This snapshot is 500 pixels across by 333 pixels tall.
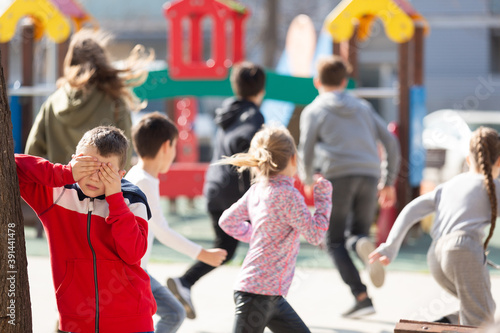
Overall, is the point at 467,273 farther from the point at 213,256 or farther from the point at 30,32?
the point at 30,32

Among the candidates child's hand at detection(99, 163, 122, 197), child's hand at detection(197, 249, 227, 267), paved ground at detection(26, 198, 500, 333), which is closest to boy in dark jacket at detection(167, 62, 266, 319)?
paved ground at detection(26, 198, 500, 333)

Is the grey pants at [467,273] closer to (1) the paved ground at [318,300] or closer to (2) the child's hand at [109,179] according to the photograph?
(1) the paved ground at [318,300]

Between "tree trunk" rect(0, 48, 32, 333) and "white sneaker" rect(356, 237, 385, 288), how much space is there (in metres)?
2.58

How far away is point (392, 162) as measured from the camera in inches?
221

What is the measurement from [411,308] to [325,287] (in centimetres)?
89

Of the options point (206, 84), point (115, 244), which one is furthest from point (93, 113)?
point (206, 84)

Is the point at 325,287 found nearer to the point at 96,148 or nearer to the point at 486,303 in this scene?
the point at 486,303

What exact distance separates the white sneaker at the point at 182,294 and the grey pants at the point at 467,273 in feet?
4.91

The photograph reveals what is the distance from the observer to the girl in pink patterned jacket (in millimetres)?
3316

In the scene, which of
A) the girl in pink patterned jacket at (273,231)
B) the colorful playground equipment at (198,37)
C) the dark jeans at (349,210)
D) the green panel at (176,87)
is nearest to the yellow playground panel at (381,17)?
the green panel at (176,87)

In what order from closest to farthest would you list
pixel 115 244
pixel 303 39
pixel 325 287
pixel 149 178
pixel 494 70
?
pixel 115 244
pixel 149 178
pixel 325 287
pixel 303 39
pixel 494 70

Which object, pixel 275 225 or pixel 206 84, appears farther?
pixel 206 84

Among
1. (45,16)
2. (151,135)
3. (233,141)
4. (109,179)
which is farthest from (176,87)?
(109,179)

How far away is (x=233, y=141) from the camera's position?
493 centimetres
